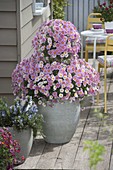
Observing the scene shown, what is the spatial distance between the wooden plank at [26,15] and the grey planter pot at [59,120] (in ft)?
3.28

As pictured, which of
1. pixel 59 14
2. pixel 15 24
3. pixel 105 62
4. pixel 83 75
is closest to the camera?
pixel 83 75

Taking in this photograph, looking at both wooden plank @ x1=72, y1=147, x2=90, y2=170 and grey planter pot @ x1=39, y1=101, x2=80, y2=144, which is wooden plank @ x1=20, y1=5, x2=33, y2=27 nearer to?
grey planter pot @ x1=39, y1=101, x2=80, y2=144

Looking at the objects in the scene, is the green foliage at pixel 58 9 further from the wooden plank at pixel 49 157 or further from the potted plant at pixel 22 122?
the potted plant at pixel 22 122

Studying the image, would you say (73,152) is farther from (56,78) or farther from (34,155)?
(56,78)

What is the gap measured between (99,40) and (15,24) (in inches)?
109

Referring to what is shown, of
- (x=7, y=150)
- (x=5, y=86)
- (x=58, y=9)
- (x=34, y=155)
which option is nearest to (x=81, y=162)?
(x=34, y=155)

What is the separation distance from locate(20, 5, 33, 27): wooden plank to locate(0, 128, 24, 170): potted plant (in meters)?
1.45

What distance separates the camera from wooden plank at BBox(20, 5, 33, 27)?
17.0 ft

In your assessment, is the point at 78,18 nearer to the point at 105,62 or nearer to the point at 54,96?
the point at 105,62

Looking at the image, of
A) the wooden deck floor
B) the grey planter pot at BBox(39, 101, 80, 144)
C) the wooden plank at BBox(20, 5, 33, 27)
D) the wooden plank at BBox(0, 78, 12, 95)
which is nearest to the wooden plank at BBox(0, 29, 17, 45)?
the wooden plank at BBox(20, 5, 33, 27)

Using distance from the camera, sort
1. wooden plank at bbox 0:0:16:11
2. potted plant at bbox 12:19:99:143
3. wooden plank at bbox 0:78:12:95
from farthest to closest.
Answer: wooden plank at bbox 0:78:12:95, wooden plank at bbox 0:0:16:11, potted plant at bbox 12:19:99:143

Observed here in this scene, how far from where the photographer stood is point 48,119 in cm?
482

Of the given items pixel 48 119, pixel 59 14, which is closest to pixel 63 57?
pixel 48 119

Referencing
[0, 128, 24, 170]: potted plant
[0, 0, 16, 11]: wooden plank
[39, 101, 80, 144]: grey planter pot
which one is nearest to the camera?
[0, 128, 24, 170]: potted plant
